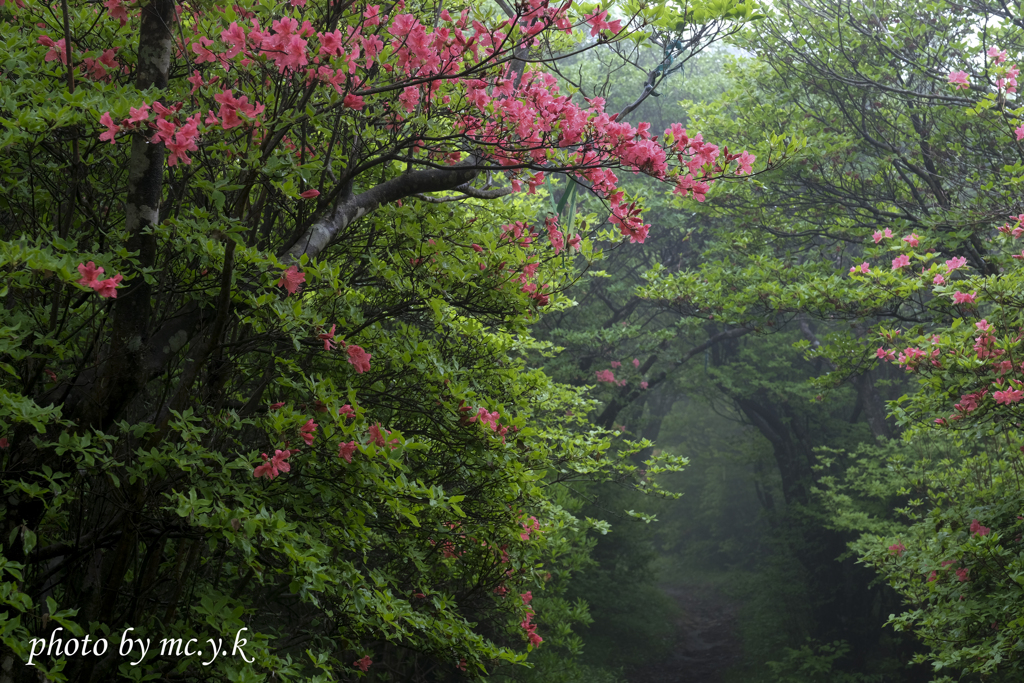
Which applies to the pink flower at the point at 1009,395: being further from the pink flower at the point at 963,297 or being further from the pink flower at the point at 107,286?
the pink flower at the point at 107,286

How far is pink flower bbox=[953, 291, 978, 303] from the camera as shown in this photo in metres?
5.81

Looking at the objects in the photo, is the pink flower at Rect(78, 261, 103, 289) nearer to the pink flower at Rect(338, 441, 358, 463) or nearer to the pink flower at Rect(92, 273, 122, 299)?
the pink flower at Rect(92, 273, 122, 299)

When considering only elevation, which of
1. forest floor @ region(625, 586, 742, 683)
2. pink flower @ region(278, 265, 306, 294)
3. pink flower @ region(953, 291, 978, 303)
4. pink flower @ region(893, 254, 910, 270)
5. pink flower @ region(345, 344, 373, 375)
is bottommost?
forest floor @ region(625, 586, 742, 683)

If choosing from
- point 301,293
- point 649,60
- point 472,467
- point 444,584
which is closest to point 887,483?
point 444,584

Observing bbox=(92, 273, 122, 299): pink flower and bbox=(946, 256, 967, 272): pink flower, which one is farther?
bbox=(946, 256, 967, 272): pink flower

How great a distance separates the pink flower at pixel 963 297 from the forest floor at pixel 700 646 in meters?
10.7

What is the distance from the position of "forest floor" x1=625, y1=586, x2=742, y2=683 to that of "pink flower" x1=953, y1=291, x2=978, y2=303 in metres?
10.7

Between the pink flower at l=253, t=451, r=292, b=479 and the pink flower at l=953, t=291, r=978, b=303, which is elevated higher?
the pink flower at l=953, t=291, r=978, b=303

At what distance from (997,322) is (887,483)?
7.40 metres

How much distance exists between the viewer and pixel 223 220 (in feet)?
9.31

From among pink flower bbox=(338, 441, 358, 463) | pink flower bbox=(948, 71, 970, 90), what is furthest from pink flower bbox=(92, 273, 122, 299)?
pink flower bbox=(948, 71, 970, 90)

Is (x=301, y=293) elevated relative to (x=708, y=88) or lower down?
lower down

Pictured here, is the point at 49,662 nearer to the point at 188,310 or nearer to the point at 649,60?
the point at 188,310

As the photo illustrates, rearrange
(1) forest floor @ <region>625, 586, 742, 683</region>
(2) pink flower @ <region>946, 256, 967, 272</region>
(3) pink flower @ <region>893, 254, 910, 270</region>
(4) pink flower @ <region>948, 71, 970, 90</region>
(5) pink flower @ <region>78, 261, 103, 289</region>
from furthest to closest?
(1) forest floor @ <region>625, 586, 742, 683</region> < (4) pink flower @ <region>948, 71, 970, 90</region> < (3) pink flower @ <region>893, 254, 910, 270</region> < (2) pink flower @ <region>946, 256, 967, 272</region> < (5) pink flower @ <region>78, 261, 103, 289</region>
